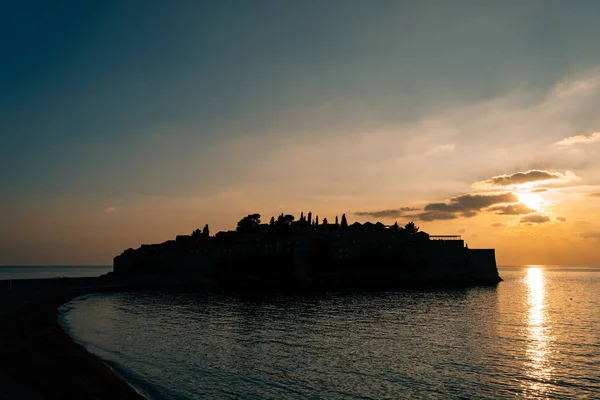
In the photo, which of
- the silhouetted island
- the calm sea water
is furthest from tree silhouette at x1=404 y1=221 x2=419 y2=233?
the calm sea water

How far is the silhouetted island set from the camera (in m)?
143

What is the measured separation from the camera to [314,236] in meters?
149

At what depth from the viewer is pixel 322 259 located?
148 metres

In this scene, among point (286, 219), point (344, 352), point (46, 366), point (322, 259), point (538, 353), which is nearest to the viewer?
point (46, 366)

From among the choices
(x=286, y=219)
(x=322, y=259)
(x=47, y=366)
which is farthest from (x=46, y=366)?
(x=286, y=219)

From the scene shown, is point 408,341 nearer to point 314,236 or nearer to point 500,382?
point 500,382

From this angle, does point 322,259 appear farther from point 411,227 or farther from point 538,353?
point 538,353

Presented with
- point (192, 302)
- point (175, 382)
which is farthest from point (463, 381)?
point (192, 302)

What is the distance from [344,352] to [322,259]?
114176mm

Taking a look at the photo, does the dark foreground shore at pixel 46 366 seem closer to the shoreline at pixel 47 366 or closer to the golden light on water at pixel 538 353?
the shoreline at pixel 47 366

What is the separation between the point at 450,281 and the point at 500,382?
423 feet

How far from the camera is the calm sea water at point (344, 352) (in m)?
24.7

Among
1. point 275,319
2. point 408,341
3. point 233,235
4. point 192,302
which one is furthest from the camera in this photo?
point 233,235

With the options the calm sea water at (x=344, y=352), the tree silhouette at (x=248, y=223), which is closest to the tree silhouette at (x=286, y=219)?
the tree silhouette at (x=248, y=223)
